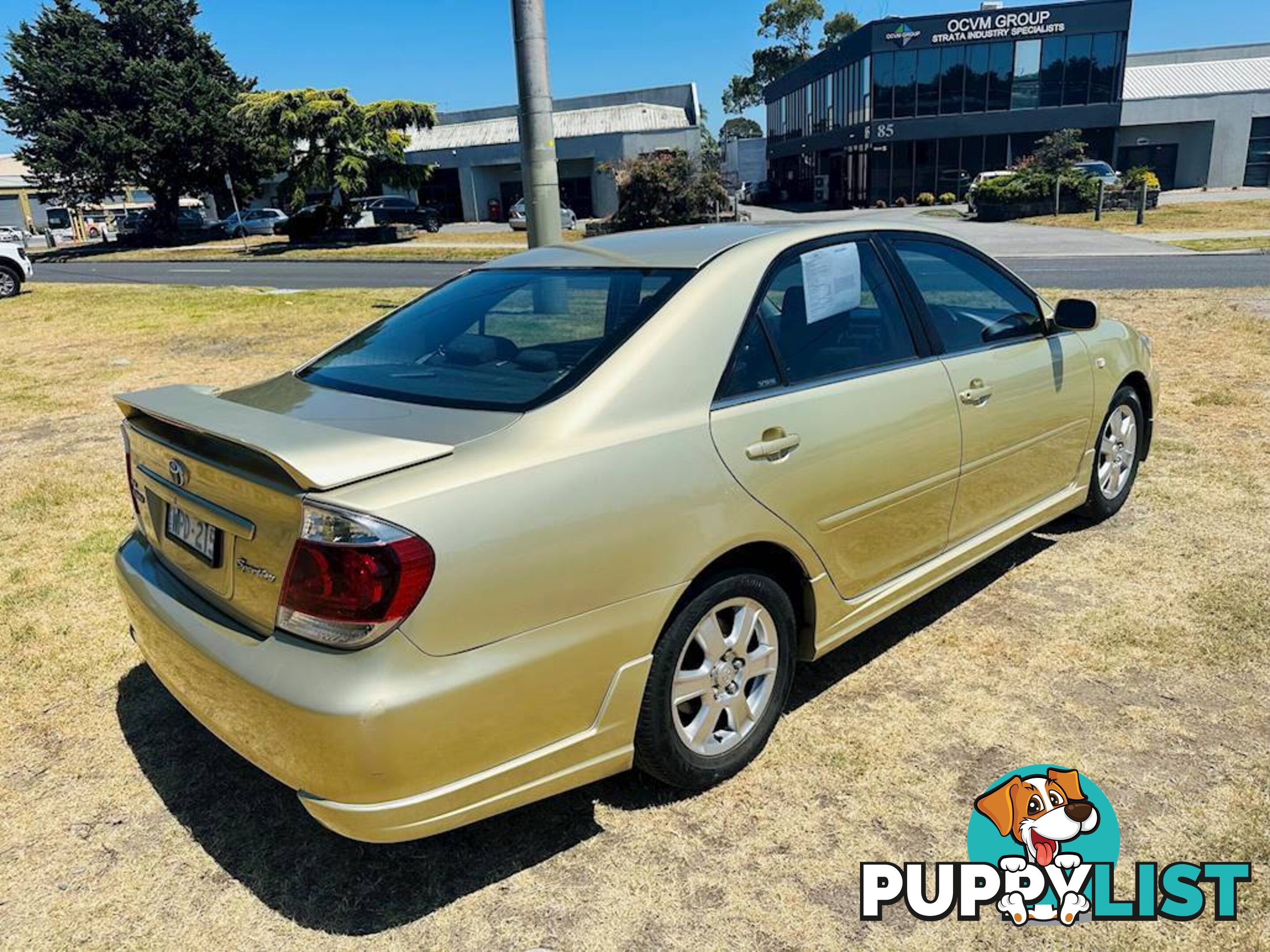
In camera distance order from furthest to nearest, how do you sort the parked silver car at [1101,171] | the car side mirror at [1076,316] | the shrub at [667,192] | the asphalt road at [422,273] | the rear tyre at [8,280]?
the parked silver car at [1101,171], the shrub at [667,192], the rear tyre at [8,280], the asphalt road at [422,273], the car side mirror at [1076,316]

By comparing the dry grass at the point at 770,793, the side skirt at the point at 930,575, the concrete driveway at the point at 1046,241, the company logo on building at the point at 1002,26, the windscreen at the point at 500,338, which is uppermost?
the company logo on building at the point at 1002,26

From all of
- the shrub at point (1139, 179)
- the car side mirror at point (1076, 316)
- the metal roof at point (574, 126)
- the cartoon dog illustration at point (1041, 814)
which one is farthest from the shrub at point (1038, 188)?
the cartoon dog illustration at point (1041, 814)

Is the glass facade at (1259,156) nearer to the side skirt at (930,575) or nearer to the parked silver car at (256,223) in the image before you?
the parked silver car at (256,223)

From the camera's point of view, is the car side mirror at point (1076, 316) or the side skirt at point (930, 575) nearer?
the side skirt at point (930, 575)

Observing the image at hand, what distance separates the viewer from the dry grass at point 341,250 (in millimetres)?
29078

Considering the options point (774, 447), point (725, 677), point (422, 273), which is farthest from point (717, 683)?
point (422, 273)

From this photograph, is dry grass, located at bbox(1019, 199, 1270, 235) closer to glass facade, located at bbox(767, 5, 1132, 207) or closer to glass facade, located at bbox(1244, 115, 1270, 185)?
glass facade, located at bbox(767, 5, 1132, 207)

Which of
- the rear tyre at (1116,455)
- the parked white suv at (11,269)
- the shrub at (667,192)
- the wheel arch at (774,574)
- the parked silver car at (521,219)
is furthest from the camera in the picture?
the parked silver car at (521,219)

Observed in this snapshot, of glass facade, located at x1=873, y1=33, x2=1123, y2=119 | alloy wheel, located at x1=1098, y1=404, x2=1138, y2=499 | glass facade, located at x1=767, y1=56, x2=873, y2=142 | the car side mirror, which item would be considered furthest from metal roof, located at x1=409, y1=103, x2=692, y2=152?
the car side mirror

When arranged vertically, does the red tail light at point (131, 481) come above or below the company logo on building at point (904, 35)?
below

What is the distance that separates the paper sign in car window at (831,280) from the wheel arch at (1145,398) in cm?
210

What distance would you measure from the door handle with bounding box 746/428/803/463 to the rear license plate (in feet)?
5.03

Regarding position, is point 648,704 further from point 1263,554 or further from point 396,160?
point 396,160

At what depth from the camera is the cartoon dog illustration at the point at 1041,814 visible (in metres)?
2.64
